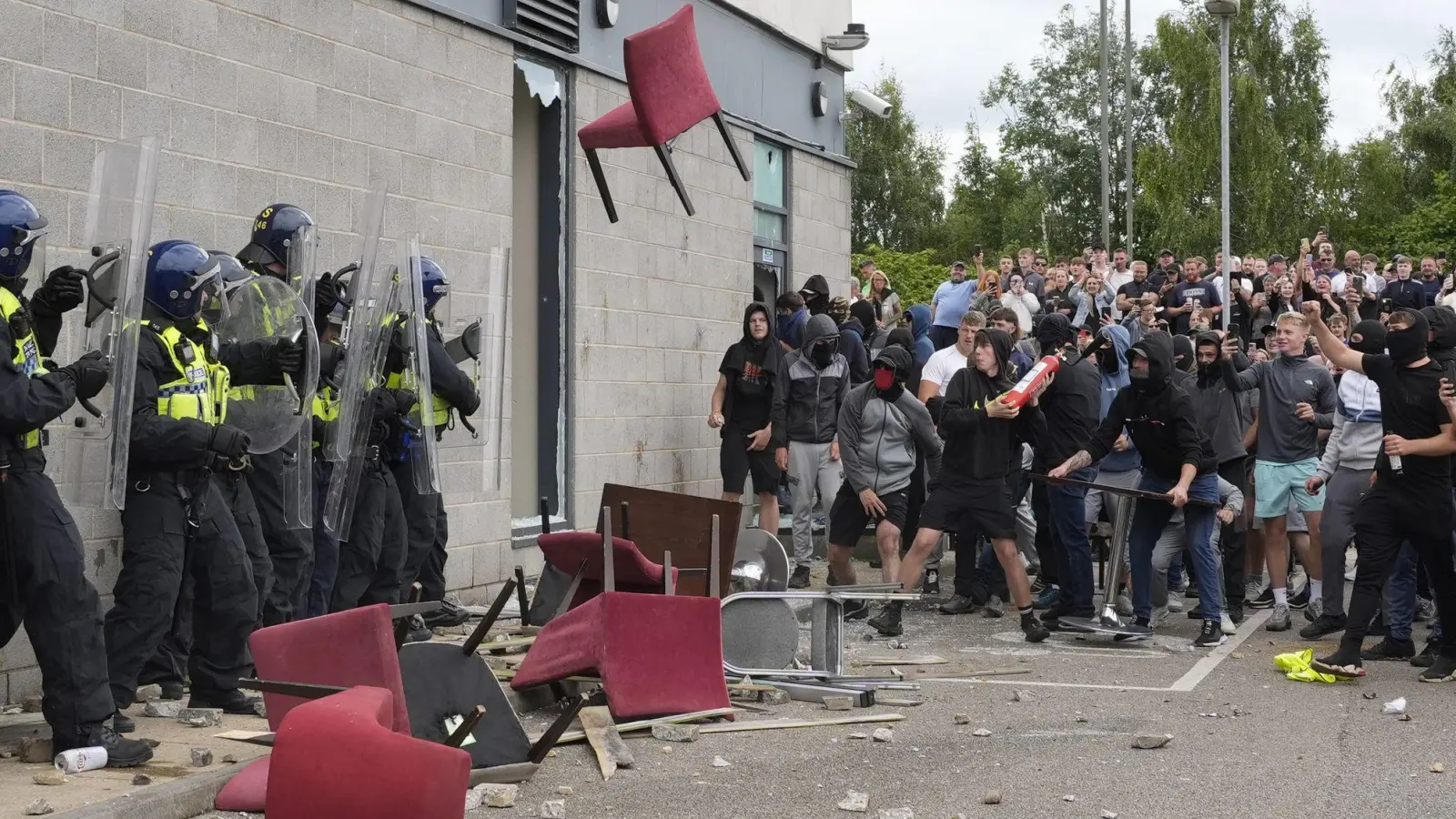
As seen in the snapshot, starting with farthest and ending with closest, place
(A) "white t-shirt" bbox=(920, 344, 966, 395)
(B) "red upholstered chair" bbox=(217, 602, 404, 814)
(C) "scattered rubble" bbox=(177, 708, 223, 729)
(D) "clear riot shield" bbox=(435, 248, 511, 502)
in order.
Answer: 1. (A) "white t-shirt" bbox=(920, 344, 966, 395)
2. (D) "clear riot shield" bbox=(435, 248, 511, 502)
3. (C) "scattered rubble" bbox=(177, 708, 223, 729)
4. (B) "red upholstered chair" bbox=(217, 602, 404, 814)

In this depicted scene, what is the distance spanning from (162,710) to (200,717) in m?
0.35

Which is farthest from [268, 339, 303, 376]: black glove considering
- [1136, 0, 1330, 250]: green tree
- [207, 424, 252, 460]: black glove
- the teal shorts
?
[1136, 0, 1330, 250]: green tree

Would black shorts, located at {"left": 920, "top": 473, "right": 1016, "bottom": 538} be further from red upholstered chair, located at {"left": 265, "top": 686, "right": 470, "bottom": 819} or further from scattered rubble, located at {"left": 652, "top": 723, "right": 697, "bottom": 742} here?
→ red upholstered chair, located at {"left": 265, "top": 686, "right": 470, "bottom": 819}

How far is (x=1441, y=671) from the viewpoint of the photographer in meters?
8.98

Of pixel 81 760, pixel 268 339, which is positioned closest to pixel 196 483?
pixel 268 339

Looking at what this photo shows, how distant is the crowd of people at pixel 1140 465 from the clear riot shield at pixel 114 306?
535 cm

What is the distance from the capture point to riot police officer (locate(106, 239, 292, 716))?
261 inches

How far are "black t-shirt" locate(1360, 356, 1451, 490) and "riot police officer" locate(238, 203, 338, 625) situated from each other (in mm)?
5720

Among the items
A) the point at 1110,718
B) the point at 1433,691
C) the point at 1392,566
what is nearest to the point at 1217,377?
the point at 1392,566

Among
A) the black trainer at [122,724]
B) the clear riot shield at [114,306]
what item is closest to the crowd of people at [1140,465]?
the black trainer at [122,724]

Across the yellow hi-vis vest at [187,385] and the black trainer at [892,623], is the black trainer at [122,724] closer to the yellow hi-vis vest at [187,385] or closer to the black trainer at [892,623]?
the yellow hi-vis vest at [187,385]

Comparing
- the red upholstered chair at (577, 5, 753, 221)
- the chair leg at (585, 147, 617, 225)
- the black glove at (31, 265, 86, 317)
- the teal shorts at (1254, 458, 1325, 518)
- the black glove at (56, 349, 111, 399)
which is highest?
the red upholstered chair at (577, 5, 753, 221)

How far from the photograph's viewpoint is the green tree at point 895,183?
208ft

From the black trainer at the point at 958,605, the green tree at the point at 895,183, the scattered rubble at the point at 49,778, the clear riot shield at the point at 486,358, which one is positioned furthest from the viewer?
the green tree at the point at 895,183
